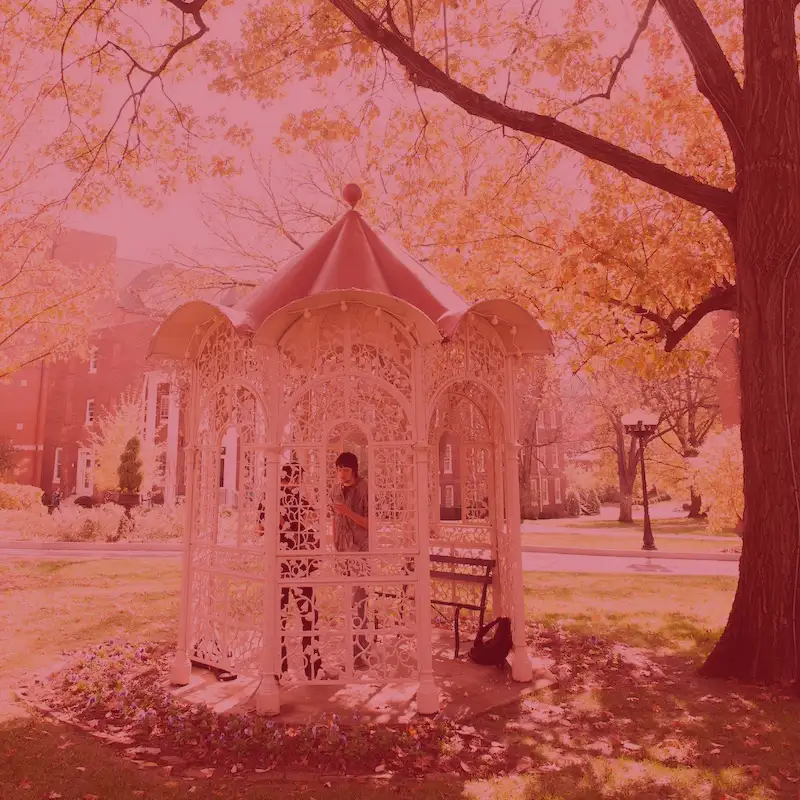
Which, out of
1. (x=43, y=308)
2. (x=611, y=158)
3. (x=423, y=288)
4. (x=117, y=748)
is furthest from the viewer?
(x=43, y=308)

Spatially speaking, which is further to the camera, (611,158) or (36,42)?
(36,42)

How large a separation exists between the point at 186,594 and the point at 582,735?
4.59 m

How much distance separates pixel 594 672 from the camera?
25.9ft

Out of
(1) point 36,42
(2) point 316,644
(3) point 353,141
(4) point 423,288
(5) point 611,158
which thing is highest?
(1) point 36,42

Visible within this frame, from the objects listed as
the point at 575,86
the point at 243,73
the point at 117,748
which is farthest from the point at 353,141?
the point at 117,748

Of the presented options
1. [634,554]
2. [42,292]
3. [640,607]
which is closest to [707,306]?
[640,607]

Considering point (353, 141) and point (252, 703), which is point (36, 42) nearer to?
point (353, 141)

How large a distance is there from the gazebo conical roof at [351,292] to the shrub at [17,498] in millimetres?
28354

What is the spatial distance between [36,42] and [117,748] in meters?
10.4

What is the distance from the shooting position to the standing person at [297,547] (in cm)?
670

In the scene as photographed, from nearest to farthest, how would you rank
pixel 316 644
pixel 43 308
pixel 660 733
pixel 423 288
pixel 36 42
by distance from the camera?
1. pixel 660 733
2. pixel 316 644
3. pixel 423 288
4. pixel 36 42
5. pixel 43 308

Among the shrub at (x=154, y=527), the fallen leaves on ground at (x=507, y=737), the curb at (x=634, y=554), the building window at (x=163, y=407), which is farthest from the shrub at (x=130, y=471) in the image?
the fallen leaves on ground at (x=507, y=737)

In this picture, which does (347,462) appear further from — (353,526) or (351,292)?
(351,292)

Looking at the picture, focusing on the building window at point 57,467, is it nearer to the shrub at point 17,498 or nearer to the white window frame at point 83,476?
the white window frame at point 83,476
